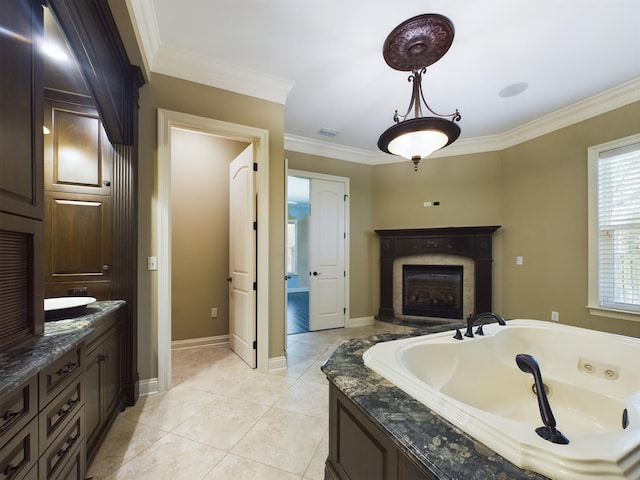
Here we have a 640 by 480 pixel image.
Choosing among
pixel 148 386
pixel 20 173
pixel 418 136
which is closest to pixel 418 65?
pixel 418 136

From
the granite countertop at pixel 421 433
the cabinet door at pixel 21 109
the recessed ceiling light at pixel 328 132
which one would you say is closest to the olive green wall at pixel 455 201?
the recessed ceiling light at pixel 328 132

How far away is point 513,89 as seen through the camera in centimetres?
274

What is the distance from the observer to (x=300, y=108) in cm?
313

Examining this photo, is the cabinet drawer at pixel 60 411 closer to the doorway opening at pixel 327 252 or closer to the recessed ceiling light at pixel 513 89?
the doorway opening at pixel 327 252

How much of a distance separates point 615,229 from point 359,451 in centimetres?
348

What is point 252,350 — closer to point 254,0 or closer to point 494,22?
point 254,0

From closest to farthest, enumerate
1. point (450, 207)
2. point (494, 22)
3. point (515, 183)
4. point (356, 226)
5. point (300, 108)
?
1. point (494, 22)
2. point (300, 108)
3. point (515, 183)
4. point (450, 207)
5. point (356, 226)

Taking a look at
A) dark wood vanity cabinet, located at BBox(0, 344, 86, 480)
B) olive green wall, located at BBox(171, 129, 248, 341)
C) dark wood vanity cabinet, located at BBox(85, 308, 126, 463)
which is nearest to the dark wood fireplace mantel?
olive green wall, located at BBox(171, 129, 248, 341)

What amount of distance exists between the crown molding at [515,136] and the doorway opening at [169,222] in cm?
142

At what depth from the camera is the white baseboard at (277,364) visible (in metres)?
2.65

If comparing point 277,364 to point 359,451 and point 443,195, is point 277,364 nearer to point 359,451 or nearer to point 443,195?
point 359,451

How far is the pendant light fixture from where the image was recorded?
1.69 meters

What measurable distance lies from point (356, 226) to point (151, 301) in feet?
10.1

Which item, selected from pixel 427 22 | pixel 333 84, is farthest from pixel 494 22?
pixel 333 84
